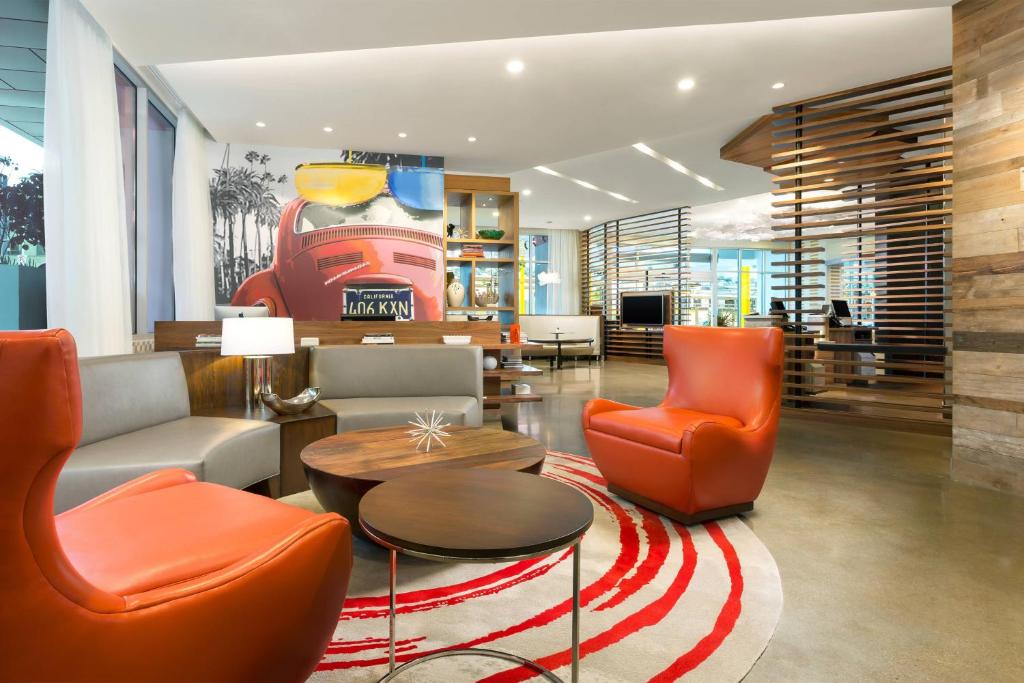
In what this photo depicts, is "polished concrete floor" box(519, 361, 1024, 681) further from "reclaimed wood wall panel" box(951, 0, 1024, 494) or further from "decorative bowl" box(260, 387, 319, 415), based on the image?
"decorative bowl" box(260, 387, 319, 415)

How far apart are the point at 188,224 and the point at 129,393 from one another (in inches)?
137

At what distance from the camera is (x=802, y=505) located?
2.91 m

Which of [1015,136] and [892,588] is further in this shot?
[1015,136]

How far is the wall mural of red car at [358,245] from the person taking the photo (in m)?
6.52

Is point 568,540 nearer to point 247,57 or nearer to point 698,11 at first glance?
point 698,11

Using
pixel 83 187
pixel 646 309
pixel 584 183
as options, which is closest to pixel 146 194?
pixel 83 187

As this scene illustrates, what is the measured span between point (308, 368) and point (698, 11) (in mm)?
3450

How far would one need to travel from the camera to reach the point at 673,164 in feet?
26.3

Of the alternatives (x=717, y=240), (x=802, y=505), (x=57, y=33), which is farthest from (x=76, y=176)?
(x=717, y=240)

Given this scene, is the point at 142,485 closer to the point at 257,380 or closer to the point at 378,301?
the point at 257,380

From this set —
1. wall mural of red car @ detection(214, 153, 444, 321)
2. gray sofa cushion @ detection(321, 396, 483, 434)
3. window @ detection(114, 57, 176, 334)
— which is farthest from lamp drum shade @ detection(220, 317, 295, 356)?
wall mural of red car @ detection(214, 153, 444, 321)

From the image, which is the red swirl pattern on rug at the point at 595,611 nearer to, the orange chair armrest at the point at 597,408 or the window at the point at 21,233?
the orange chair armrest at the point at 597,408

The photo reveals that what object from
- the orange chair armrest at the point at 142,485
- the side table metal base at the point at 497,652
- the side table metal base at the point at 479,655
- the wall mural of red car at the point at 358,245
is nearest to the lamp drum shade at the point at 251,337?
the orange chair armrest at the point at 142,485

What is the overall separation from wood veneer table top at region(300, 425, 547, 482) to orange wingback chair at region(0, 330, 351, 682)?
62 cm
